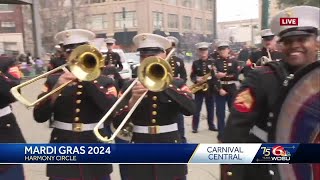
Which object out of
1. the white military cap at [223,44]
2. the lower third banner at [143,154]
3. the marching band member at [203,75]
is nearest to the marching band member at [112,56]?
the marching band member at [203,75]

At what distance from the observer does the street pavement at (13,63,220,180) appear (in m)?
4.41

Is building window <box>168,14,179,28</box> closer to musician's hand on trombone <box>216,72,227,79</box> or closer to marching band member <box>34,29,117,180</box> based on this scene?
musician's hand on trombone <box>216,72,227,79</box>

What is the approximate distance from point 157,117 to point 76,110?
55 cm

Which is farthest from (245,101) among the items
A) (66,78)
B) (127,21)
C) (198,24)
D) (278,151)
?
(127,21)

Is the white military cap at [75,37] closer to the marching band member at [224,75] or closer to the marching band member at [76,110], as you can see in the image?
the marching band member at [76,110]

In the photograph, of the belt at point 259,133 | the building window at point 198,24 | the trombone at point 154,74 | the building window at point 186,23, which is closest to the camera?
the belt at point 259,133

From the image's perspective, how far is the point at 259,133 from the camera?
6.53 ft

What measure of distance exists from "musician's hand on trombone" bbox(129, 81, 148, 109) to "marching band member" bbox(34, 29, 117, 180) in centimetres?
16

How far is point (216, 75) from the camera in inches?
263

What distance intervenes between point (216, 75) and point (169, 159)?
447cm

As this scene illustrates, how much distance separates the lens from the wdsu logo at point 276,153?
199 cm

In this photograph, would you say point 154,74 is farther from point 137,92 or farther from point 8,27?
point 8,27

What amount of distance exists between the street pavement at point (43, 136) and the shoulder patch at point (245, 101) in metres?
1.81

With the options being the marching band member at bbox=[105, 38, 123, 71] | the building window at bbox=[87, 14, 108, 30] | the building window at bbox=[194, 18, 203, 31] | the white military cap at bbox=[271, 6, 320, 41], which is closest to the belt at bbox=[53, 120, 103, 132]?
the white military cap at bbox=[271, 6, 320, 41]
